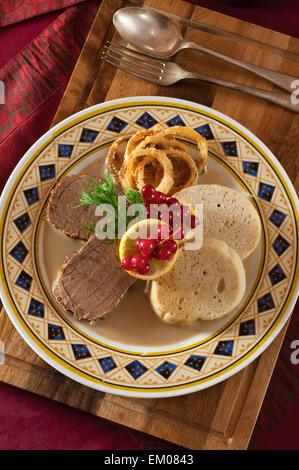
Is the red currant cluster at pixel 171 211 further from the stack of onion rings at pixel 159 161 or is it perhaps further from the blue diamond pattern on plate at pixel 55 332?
the blue diamond pattern on plate at pixel 55 332

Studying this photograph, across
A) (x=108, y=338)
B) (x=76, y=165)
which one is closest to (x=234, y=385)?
(x=108, y=338)

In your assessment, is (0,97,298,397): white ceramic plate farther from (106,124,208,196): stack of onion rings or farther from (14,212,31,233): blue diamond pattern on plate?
(106,124,208,196): stack of onion rings

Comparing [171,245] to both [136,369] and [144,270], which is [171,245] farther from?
[136,369]

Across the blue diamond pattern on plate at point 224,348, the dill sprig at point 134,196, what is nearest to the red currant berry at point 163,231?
the dill sprig at point 134,196

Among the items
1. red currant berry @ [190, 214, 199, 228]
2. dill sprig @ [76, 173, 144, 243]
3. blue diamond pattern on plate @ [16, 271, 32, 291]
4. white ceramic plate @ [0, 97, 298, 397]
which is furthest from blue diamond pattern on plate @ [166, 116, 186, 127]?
blue diamond pattern on plate @ [16, 271, 32, 291]

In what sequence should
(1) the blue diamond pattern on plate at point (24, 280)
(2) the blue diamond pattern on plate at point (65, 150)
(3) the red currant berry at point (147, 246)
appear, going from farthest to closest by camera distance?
(2) the blue diamond pattern on plate at point (65, 150) → (1) the blue diamond pattern on plate at point (24, 280) → (3) the red currant berry at point (147, 246)

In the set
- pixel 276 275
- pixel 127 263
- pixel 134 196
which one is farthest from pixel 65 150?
pixel 276 275
